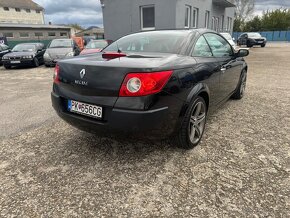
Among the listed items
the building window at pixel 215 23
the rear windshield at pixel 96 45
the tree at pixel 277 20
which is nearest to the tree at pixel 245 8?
the tree at pixel 277 20

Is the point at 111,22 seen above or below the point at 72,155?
above

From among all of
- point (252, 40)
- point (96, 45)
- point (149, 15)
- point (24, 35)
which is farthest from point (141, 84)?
point (24, 35)

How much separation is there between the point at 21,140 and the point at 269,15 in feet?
187

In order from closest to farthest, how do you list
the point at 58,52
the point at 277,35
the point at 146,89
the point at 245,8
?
the point at 146,89 < the point at 58,52 < the point at 277,35 < the point at 245,8

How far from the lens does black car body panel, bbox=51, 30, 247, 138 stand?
7.04 feet

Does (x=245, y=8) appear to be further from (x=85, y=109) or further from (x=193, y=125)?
(x=85, y=109)

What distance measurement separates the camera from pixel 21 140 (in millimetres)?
3215

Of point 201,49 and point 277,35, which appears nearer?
point 201,49

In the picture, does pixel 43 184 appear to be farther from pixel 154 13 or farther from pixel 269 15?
pixel 269 15

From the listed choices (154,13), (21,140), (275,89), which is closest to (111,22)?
(154,13)

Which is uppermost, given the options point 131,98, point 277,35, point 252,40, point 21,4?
point 21,4

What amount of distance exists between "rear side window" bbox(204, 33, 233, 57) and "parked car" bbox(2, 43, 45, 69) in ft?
33.2

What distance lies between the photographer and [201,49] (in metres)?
3.02

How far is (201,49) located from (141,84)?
4.35ft
